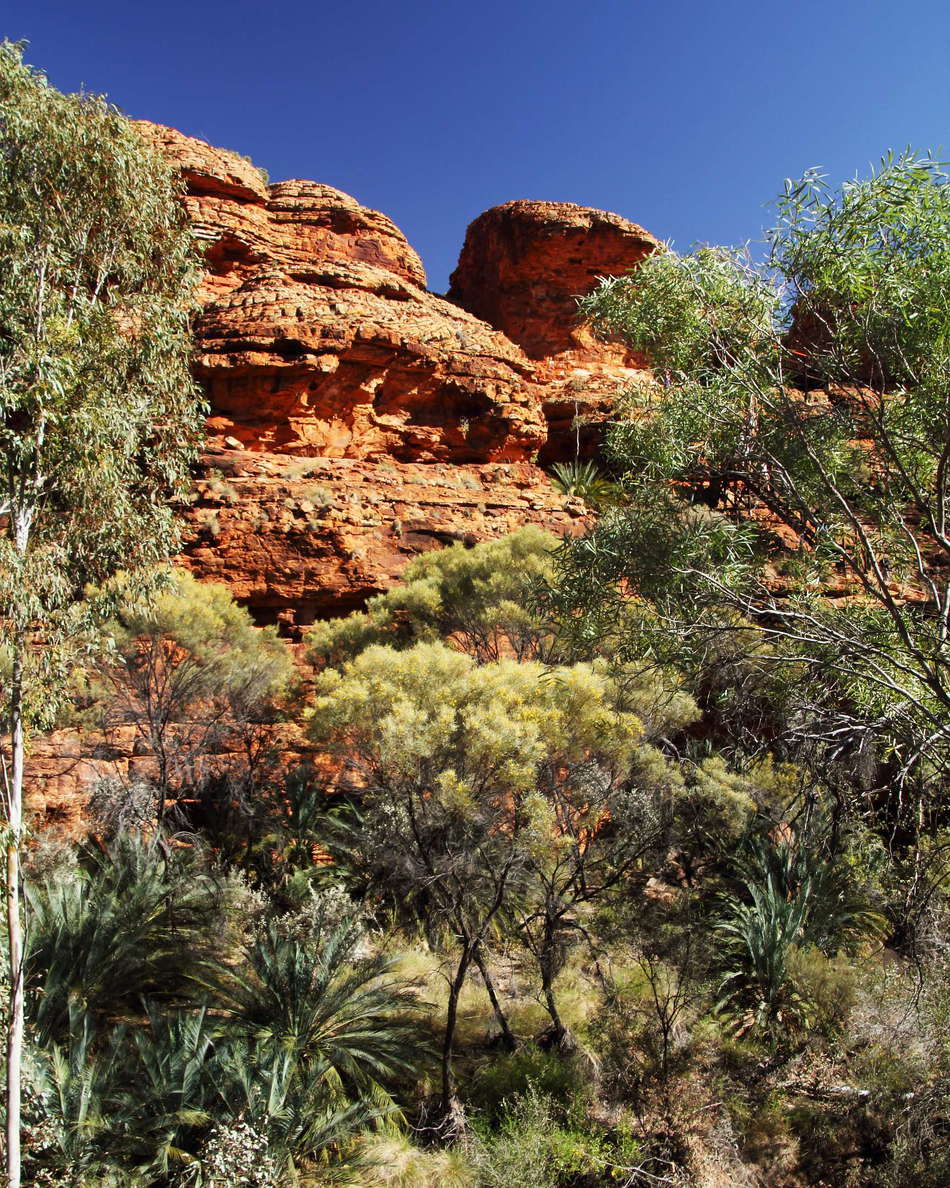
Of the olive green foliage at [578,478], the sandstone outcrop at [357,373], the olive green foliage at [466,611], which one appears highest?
the sandstone outcrop at [357,373]

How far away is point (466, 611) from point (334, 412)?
7.53 m

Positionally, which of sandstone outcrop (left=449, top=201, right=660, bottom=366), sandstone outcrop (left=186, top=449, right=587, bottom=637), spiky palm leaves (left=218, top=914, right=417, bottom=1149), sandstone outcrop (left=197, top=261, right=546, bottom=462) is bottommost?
spiky palm leaves (left=218, top=914, right=417, bottom=1149)

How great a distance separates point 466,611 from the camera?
471 inches

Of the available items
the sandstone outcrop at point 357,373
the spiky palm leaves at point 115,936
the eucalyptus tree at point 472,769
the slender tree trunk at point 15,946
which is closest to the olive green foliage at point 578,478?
the sandstone outcrop at point 357,373

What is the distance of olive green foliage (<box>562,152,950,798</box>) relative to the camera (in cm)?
457

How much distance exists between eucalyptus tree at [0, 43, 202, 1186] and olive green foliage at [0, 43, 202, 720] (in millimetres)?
13

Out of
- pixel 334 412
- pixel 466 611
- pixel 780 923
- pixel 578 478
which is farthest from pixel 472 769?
pixel 578 478

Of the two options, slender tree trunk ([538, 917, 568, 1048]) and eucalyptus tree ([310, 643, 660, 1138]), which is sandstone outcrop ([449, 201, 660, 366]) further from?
slender tree trunk ([538, 917, 568, 1048])

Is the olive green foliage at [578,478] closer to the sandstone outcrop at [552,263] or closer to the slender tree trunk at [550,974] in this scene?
the sandstone outcrop at [552,263]

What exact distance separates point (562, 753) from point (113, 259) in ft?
21.5

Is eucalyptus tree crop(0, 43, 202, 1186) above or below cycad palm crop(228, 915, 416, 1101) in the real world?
above

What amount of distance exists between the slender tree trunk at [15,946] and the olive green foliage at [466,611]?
240 inches

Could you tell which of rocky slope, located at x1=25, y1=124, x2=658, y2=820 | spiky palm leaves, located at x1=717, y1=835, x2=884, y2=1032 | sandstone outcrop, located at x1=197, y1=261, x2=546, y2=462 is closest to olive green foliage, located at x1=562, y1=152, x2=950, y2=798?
spiky palm leaves, located at x1=717, y1=835, x2=884, y2=1032

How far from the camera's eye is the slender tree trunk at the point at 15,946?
4.64 m
